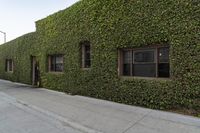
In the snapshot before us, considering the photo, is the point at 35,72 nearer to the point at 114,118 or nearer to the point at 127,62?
the point at 127,62

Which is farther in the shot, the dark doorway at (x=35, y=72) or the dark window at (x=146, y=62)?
the dark doorway at (x=35, y=72)

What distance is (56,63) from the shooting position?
16.3 m

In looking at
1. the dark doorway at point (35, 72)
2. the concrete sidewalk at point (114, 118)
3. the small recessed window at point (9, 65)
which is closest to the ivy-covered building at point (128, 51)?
the concrete sidewalk at point (114, 118)

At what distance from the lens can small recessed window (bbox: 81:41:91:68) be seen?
13.1 m

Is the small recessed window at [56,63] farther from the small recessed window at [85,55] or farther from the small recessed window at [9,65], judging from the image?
the small recessed window at [9,65]

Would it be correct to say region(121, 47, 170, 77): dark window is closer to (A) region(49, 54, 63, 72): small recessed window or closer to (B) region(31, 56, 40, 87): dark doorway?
(A) region(49, 54, 63, 72): small recessed window

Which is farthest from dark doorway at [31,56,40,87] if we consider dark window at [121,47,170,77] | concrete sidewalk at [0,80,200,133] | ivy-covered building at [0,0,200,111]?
dark window at [121,47,170,77]

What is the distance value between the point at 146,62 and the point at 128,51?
1091mm

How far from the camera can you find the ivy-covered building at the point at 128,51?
801cm

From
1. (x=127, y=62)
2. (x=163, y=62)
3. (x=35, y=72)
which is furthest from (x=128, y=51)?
(x=35, y=72)

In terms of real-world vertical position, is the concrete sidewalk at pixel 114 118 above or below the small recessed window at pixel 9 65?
below

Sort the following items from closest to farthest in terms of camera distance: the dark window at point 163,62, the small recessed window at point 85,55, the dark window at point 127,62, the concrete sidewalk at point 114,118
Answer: the concrete sidewalk at point 114,118
the dark window at point 163,62
the dark window at point 127,62
the small recessed window at point 85,55

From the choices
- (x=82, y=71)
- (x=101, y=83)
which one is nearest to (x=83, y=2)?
(x=82, y=71)

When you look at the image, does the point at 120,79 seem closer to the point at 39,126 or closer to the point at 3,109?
the point at 39,126
